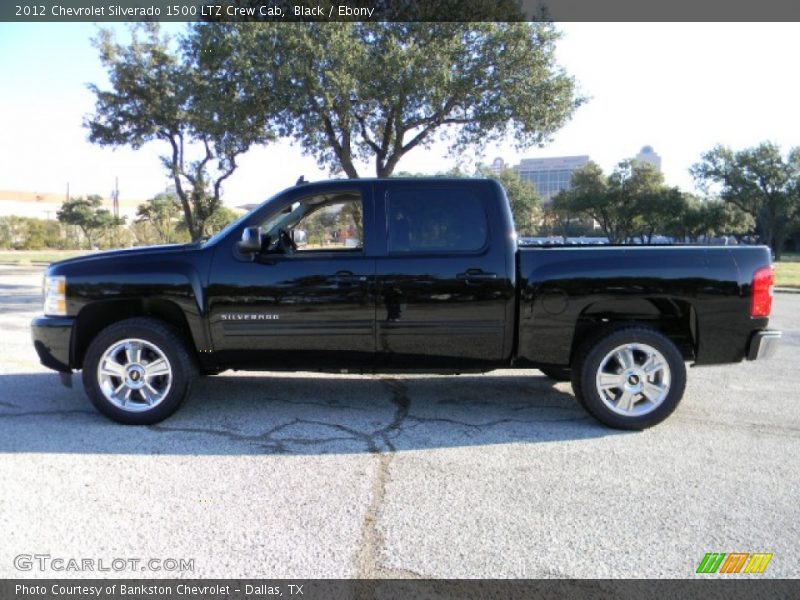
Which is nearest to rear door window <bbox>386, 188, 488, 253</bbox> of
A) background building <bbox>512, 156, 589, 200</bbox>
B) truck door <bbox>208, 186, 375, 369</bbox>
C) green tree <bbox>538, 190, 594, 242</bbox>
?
truck door <bbox>208, 186, 375, 369</bbox>

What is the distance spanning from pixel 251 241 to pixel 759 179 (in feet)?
198

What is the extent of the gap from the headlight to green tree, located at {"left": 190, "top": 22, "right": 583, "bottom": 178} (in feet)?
28.7

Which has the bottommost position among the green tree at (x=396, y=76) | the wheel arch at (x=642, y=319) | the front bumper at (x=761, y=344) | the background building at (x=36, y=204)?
the front bumper at (x=761, y=344)

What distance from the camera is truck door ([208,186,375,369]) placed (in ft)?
15.6

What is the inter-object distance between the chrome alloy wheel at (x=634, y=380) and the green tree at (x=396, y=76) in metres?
9.37

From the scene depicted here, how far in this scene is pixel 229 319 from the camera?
4781 mm

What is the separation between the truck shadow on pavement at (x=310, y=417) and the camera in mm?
4383

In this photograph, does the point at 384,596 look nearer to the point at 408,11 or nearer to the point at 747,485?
the point at 747,485

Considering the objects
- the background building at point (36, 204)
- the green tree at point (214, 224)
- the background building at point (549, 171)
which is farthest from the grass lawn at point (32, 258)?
the background building at point (549, 171)

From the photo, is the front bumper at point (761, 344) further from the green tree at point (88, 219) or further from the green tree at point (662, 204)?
the green tree at point (88, 219)

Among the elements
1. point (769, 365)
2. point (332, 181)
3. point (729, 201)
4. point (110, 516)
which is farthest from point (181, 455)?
point (729, 201)

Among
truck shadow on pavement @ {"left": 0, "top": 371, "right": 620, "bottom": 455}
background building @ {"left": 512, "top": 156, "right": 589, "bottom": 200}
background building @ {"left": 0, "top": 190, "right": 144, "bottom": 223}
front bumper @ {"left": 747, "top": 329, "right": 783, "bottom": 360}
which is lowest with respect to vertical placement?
truck shadow on pavement @ {"left": 0, "top": 371, "right": 620, "bottom": 455}

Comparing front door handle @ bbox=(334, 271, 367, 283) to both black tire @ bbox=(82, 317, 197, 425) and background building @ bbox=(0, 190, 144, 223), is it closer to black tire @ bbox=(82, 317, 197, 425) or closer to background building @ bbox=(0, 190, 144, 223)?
black tire @ bbox=(82, 317, 197, 425)

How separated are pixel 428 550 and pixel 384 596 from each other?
413mm
